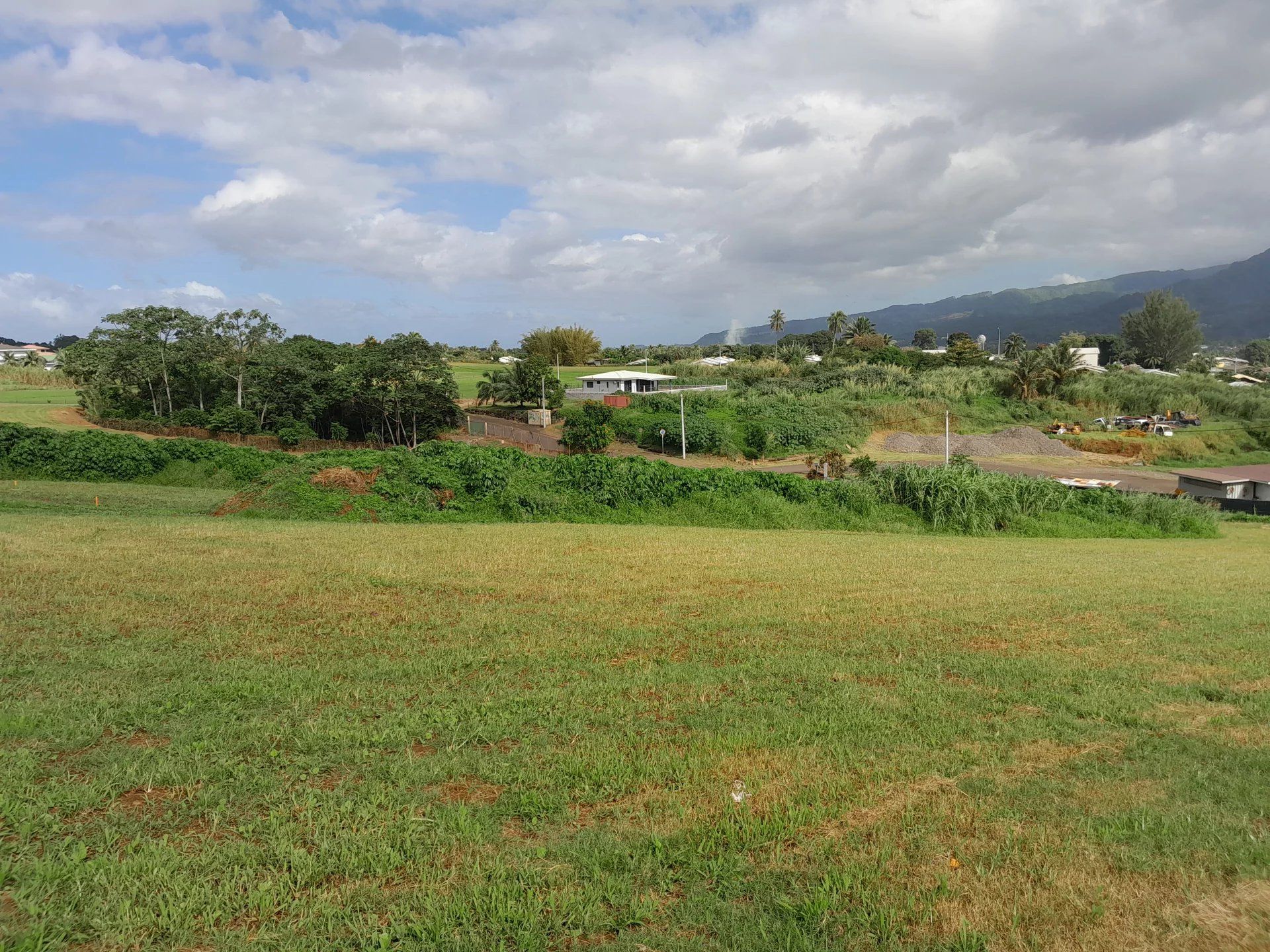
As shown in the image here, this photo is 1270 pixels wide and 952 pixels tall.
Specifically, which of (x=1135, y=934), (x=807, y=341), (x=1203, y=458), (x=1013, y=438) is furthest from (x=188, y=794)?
(x=807, y=341)

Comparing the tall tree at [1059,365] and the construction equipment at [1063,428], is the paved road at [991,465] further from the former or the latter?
the tall tree at [1059,365]

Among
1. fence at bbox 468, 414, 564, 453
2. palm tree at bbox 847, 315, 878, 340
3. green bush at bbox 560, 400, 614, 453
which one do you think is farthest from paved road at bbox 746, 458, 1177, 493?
palm tree at bbox 847, 315, 878, 340

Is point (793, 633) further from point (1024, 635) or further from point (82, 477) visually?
point (82, 477)

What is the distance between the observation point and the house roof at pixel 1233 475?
1374 inches

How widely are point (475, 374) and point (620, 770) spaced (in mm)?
93132

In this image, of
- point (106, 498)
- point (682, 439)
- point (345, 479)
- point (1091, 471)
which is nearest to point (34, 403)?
point (106, 498)

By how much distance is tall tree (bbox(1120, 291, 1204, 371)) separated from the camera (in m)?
137

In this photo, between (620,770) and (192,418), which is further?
(192,418)

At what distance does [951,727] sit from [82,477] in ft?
100

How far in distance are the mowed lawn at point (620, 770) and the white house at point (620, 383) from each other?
6620 cm

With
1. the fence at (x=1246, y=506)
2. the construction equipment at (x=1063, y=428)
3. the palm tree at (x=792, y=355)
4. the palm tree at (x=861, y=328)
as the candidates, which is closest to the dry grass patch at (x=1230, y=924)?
the fence at (x=1246, y=506)

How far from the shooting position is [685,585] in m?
Result: 10.7

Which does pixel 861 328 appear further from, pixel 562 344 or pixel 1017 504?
pixel 1017 504

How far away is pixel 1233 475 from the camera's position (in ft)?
118
